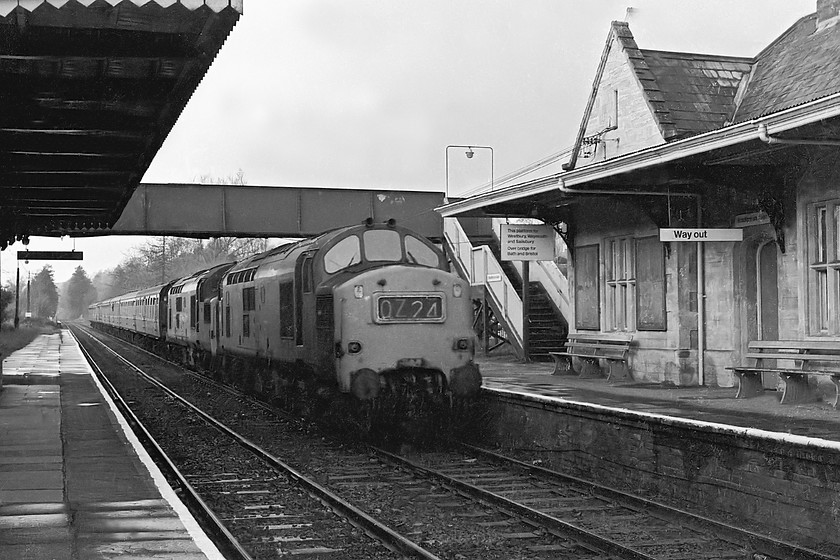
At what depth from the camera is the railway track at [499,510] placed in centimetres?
817

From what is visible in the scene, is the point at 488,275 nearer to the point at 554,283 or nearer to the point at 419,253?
the point at 554,283

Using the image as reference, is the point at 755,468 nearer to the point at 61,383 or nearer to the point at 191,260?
the point at 61,383

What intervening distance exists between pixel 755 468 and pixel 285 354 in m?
8.02

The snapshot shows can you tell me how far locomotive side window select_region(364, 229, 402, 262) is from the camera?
1394cm

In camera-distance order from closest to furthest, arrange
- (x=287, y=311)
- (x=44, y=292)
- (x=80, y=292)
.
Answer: (x=287, y=311), (x=44, y=292), (x=80, y=292)

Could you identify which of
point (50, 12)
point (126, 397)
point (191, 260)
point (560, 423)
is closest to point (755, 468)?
point (560, 423)

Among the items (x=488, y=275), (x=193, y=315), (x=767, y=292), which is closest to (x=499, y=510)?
(x=767, y=292)

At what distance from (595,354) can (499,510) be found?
864 centimetres

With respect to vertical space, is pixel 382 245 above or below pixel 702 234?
below

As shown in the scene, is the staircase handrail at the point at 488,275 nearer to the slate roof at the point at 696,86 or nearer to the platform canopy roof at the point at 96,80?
the slate roof at the point at 696,86

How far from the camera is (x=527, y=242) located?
20.4 metres

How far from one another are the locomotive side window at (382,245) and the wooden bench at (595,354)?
5.14m

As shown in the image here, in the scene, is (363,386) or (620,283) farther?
(620,283)

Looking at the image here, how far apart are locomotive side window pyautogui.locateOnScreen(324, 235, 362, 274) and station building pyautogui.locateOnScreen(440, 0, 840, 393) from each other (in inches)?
153
